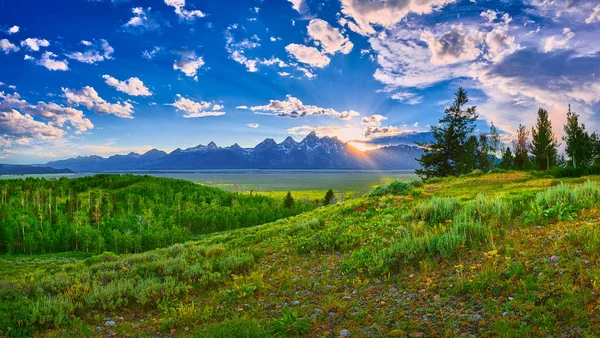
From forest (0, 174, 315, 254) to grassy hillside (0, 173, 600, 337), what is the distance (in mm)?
105228

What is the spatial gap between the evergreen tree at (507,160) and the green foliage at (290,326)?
83.2 metres

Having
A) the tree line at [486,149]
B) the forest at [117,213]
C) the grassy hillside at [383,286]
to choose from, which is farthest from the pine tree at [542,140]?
the forest at [117,213]

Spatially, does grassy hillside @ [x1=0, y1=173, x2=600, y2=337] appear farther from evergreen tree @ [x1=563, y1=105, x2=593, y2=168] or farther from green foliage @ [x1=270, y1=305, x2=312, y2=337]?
evergreen tree @ [x1=563, y1=105, x2=593, y2=168]

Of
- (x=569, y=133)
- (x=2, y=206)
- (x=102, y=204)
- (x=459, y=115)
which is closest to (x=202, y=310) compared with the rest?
(x=459, y=115)

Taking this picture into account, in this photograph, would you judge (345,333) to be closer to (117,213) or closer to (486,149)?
(486,149)

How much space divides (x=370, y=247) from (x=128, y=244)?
11133 centimetres

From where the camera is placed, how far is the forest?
101938mm

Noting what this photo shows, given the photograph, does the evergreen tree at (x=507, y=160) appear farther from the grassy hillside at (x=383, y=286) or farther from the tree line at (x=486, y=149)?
the grassy hillside at (x=383, y=286)

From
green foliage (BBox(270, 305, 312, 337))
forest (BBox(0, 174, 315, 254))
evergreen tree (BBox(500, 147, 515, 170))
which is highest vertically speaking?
evergreen tree (BBox(500, 147, 515, 170))

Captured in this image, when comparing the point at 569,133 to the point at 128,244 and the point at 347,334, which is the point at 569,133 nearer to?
the point at 347,334

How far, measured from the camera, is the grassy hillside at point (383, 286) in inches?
225

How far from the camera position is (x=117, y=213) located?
146125mm

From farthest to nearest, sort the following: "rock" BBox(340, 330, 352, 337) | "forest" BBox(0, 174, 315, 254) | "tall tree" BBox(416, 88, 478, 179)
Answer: "forest" BBox(0, 174, 315, 254) → "tall tree" BBox(416, 88, 478, 179) → "rock" BBox(340, 330, 352, 337)

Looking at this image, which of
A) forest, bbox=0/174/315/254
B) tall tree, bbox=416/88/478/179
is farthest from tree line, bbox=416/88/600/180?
forest, bbox=0/174/315/254
